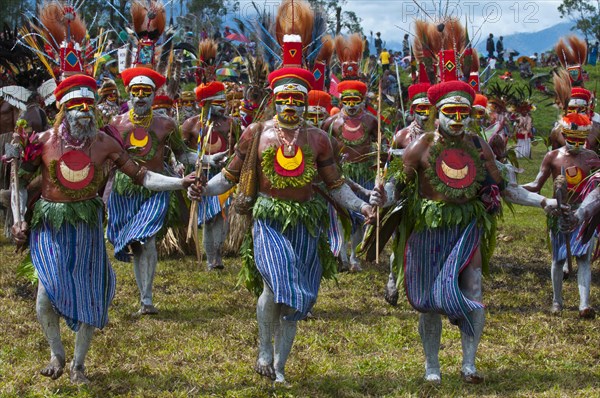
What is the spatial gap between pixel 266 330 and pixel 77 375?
4.00ft

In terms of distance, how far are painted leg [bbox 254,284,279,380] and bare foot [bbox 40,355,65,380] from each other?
1.18 m

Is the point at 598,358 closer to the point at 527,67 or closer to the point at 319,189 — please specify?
the point at 319,189

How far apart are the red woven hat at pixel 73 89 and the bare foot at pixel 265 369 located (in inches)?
77.0

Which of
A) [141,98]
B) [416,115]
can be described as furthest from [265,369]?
[416,115]

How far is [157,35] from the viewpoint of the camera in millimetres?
9016

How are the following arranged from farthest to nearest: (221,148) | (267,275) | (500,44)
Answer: (500,44) < (221,148) < (267,275)

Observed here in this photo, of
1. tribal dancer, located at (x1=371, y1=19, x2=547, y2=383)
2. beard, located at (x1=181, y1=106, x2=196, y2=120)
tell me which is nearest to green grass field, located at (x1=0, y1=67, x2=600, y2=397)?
tribal dancer, located at (x1=371, y1=19, x2=547, y2=383)

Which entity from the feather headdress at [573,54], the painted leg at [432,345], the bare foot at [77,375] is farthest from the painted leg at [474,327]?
the feather headdress at [573,54]

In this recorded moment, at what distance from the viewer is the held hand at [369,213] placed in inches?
217

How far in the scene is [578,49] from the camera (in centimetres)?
1054

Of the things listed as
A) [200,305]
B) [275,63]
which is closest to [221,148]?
[200,305]

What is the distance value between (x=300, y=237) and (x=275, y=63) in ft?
5.67

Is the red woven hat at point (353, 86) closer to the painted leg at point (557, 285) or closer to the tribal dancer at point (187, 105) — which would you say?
the tribal dancer at point (187, 105)

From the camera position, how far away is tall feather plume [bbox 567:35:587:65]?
10.5m
